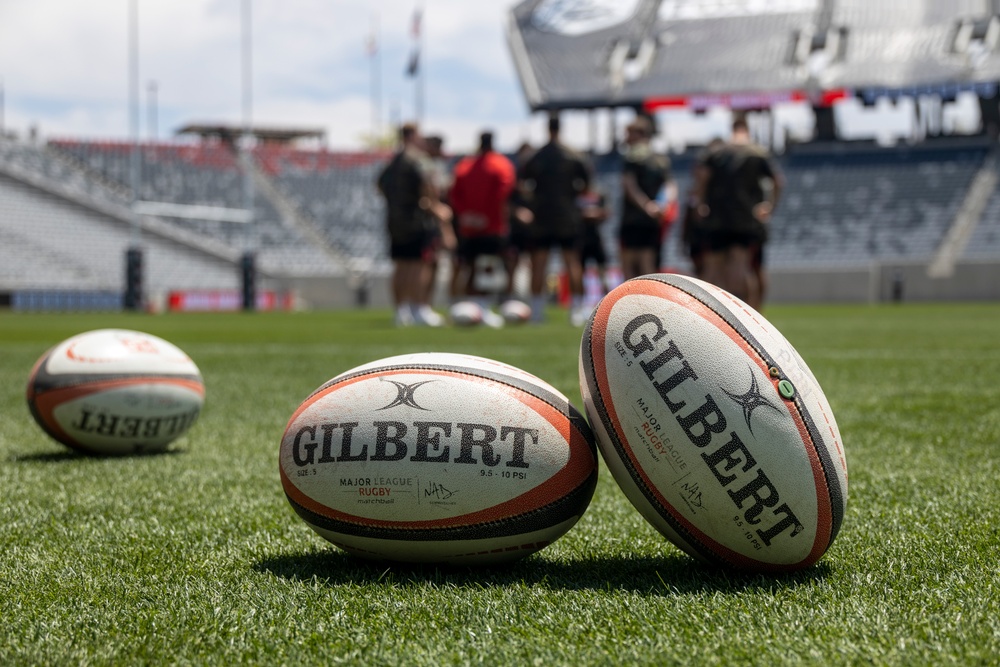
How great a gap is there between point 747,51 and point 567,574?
114ft

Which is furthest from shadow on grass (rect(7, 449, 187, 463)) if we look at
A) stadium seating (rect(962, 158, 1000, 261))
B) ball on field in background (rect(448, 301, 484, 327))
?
stadium seating (rect(962, 158, 1000, 261))

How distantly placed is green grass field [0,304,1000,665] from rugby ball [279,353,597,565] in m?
0.09

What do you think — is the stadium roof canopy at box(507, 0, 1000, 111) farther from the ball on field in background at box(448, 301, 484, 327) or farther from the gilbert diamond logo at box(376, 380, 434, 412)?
the gilbert diamond logo at box(376, 380, 434, 412)

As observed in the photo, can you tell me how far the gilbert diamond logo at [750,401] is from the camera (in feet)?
6.82

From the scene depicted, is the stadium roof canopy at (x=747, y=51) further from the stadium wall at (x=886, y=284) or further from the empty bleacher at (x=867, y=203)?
the stadium wall at (x=886, y=284)

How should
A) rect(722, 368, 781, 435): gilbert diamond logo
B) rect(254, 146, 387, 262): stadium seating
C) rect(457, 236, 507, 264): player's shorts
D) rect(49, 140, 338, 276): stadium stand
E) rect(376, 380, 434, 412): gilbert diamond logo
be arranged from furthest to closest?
rect(254, 146, 387, 262): stadium seating, rect(49, 140, 338, 276): stadium stand, rect(457, 236, 507, 264): player's shorts, rect(376, 380, 434, 412): gilbert diamond logo, rect(722, 368, 781, 435): gilbert diamond logo

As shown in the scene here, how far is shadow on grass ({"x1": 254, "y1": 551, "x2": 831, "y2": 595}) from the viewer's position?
2086mm

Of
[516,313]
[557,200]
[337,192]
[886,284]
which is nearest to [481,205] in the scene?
[557,200]

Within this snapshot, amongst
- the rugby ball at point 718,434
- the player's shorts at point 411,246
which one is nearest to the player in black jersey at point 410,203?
the player's shorts at point 411,246

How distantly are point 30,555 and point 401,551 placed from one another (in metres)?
0.84

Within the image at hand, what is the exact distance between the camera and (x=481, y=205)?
38.4 feet

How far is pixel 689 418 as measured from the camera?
6.86 feet

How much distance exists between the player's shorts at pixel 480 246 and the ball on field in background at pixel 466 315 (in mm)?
661

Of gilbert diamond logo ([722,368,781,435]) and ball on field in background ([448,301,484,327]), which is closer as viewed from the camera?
gilbert diamond logo ([722,368,781,435])
